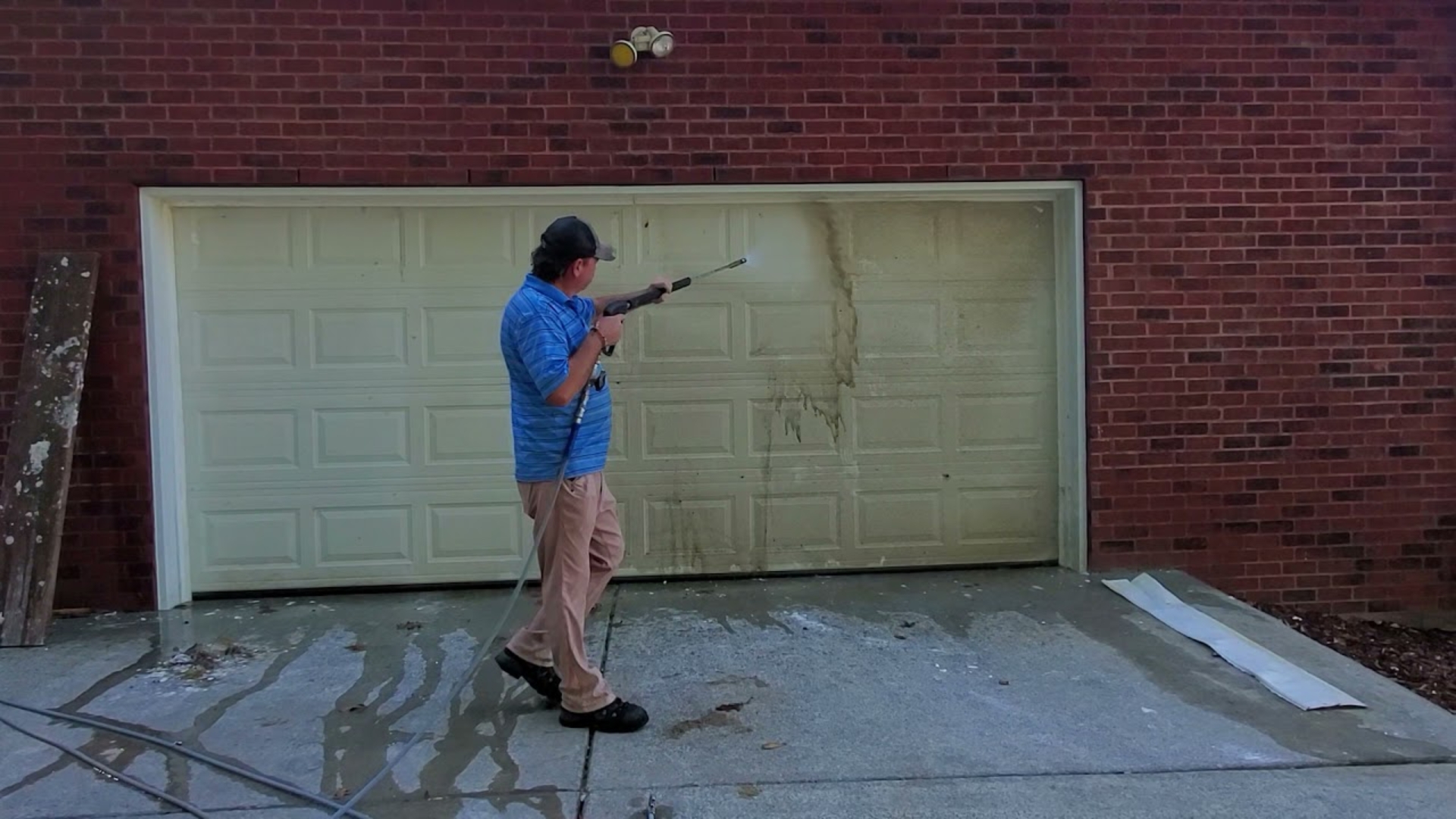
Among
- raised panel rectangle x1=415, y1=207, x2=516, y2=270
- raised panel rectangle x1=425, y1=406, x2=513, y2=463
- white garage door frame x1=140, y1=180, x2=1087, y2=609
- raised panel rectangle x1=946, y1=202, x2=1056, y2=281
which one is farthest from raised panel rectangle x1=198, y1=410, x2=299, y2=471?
raised panel rectangle x1=946, y1=202, x2=1056, y2=281

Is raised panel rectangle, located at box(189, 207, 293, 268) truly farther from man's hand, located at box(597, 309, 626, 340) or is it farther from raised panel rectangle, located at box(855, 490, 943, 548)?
raised panel rectangle, located at box(855, 490, 943, 548)

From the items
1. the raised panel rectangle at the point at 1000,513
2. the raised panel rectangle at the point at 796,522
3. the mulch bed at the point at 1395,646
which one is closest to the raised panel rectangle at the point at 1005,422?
the raised panel rectangle at the point at 1000,513

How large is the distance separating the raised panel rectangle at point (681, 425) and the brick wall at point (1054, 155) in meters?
1.26

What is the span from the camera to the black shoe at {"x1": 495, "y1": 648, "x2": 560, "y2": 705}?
4031 mm

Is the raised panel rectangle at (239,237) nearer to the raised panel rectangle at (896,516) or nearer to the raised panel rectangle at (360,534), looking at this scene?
the raised panel rectangle at (360,534)

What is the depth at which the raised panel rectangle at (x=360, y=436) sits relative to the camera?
19.3 feet

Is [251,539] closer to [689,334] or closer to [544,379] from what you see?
[689,334]

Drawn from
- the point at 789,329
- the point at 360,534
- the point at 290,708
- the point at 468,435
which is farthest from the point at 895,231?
the point at 290,708

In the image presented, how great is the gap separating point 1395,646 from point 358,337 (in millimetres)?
5894

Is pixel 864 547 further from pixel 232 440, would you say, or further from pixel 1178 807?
pixel 232 440

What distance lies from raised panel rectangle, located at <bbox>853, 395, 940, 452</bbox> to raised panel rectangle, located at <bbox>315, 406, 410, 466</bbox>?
2.57m

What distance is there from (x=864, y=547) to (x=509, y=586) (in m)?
2.04

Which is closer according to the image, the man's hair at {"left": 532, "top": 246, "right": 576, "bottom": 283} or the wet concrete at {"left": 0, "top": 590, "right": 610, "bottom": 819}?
the wet concrete at {"left": 0, "top": 590, "right": 610, "bottom": 819}

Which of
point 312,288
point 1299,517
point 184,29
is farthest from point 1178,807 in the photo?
point 184,29
